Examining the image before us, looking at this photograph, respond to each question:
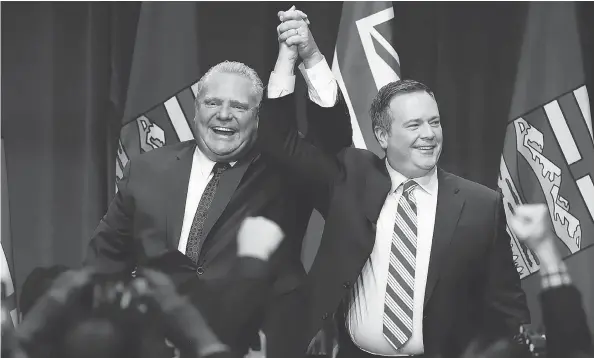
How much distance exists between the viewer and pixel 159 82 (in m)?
2.67

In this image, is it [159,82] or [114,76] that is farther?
[114,76]

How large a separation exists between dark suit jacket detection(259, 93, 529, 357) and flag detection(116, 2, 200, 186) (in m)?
0.86

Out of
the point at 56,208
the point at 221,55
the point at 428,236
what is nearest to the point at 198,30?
the point at 221,55

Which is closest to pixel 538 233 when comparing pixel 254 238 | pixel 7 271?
pixel 254 238

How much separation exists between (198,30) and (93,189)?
2.38 ft

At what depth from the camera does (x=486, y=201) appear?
183 cm

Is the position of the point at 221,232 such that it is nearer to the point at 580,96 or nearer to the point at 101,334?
the point at 101,334

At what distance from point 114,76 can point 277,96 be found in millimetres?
1153

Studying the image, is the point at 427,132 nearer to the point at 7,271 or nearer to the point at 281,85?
the point at 281,85

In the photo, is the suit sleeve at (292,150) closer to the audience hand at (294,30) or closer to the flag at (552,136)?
the audience hand at (294,30)

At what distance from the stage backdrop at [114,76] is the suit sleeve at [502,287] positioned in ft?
2.98

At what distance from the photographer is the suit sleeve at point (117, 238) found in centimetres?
191

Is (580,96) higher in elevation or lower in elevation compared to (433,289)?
higher

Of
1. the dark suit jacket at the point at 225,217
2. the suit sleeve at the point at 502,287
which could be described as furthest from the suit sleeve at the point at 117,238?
the suit sleeve at the point at 502,287
